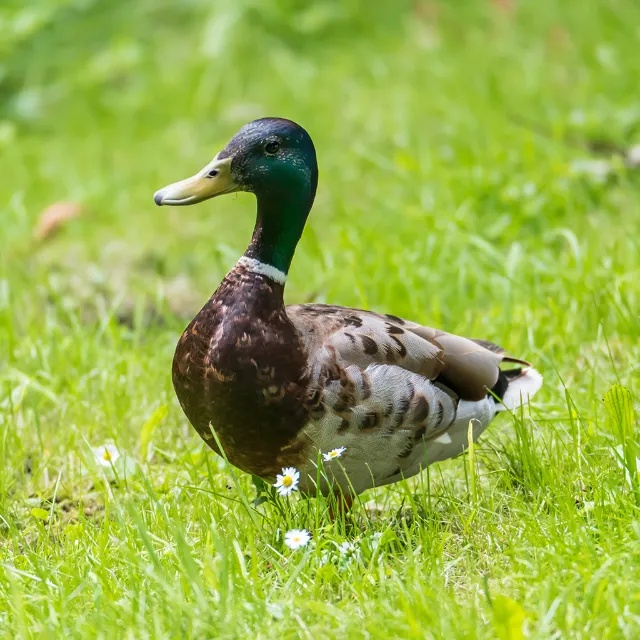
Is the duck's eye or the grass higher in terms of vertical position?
the duck's eye

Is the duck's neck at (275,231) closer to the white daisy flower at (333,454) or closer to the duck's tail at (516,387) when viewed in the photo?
the white daisy flower at (333,454)

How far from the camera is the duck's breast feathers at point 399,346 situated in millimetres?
2809

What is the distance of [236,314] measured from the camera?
2740 mm

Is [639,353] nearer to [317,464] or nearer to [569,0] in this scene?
[317,464]

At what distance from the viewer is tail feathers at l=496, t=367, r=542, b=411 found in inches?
125

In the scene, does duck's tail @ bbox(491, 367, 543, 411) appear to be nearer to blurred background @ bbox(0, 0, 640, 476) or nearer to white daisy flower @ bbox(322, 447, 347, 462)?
blurred background @ bbox(0, 0, 640, 476)

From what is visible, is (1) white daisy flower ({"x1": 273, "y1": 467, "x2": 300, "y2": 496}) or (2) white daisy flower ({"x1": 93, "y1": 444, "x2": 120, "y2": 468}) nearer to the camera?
(1) white daisy flower ({"x1": 273, "y1": 467, "x2": 300, "y2": 496})

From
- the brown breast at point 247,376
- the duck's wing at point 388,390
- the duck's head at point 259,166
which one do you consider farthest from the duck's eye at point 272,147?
the duck's wing at point 388,390

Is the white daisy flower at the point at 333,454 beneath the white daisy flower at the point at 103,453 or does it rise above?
above

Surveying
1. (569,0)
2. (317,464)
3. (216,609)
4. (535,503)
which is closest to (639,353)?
(535,503)

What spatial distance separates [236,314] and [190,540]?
60 cm

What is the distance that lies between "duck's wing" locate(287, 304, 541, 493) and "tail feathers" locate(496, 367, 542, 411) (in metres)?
0.05

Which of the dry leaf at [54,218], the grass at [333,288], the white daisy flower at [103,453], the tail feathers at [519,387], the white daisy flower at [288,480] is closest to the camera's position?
the grass at [333,288]

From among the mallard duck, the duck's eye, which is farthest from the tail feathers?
the duck's eye
